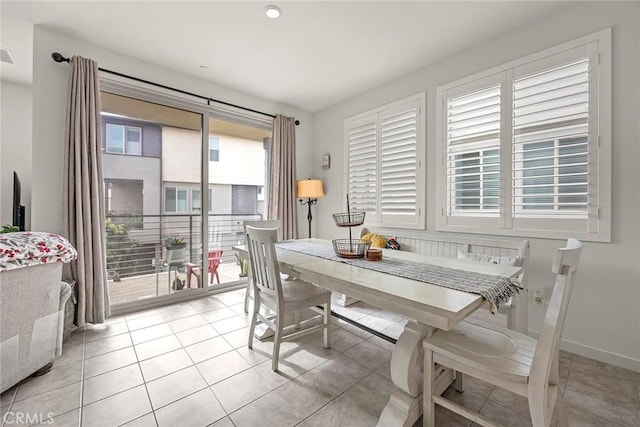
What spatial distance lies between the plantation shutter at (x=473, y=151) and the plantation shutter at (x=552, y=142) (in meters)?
0.16

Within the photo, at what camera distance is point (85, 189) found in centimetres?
233

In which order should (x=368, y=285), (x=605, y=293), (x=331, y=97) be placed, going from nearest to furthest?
(x=368, y=285) → (x=605, y=293) → (x=331, y=97)

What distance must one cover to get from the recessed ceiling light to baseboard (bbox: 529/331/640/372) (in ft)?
11.2

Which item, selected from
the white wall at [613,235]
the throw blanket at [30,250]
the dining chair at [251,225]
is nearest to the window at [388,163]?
the white wall at [613,235]

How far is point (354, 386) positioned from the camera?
162 cm

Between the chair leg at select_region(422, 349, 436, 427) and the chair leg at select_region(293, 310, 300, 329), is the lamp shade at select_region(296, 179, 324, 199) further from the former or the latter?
the chair leg at select_region(422, 349, 436, 427)

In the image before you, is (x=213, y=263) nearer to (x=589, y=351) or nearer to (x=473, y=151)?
(x=473, y=151)

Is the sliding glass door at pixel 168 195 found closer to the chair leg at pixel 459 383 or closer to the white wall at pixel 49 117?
the white wall at pixel 49 117

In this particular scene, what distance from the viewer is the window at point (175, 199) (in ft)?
9.94

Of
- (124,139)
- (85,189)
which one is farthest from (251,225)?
(124,139)

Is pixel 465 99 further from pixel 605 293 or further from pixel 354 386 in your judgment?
pixel 354 386

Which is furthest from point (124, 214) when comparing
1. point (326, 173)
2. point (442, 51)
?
point (442, 51)

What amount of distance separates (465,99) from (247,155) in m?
2.79

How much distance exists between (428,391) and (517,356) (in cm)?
43
